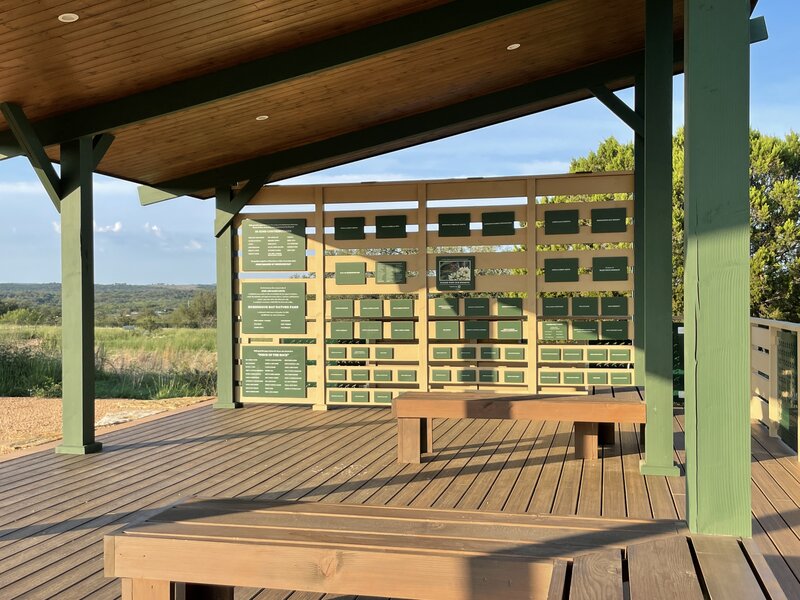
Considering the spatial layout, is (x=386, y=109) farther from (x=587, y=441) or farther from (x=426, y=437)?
(x=587, y=441)

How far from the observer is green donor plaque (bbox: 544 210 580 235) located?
→ 8125 mm

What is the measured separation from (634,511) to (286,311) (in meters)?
5.10

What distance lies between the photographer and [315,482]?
200 inches

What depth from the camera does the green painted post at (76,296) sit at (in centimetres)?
610

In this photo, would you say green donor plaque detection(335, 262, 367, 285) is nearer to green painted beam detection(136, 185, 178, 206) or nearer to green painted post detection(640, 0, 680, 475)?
green painted beam detection(136, 185, 178, 206)

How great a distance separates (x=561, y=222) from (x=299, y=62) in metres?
3.77

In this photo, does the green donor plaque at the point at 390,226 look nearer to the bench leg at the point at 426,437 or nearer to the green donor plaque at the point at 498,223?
the green donor plaque at the point at 498,223

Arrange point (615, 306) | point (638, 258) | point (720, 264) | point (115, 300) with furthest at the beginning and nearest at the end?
point (115, 300) < point (615, 306) < point (638, 258) < point (720, 264)

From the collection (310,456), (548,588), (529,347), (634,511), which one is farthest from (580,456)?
(548,588)

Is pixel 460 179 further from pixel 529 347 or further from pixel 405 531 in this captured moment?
pixel 405 531

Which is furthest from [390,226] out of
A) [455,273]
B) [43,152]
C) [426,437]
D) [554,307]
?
[43,152]

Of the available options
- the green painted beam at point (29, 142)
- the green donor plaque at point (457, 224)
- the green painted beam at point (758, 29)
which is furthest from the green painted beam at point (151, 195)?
the green painted beam at point (758, 29)

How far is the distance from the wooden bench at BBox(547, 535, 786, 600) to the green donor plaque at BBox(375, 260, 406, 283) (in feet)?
20.7

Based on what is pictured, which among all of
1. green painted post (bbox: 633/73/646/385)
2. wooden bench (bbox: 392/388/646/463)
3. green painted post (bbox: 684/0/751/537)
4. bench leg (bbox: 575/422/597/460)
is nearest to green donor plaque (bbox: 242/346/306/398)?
wooden bench (bbox: 392/388/646/463)
